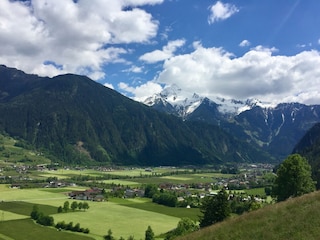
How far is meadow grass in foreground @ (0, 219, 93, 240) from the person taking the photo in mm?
100875

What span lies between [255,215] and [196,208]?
5026 inches

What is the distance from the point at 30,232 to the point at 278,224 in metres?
93.4

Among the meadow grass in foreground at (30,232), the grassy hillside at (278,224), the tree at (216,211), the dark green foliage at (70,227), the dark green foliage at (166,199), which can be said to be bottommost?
the meadow grass in foreground at (30,232)

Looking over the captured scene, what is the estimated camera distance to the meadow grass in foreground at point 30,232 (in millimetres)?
100875

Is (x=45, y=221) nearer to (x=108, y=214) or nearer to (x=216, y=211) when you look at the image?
(x=108, y=214)

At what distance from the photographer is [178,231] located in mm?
82438

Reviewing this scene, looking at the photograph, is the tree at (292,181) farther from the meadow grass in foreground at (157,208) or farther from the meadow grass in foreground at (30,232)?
the meadow grass in foreground at (157,208)

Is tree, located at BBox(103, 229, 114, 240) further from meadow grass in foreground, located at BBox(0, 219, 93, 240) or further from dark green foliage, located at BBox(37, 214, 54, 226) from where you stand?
dark green foliage, located at BBox(37, 214, 54, 226)

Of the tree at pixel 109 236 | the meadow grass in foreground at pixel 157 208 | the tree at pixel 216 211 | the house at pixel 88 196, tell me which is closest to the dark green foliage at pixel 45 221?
the tree at pixel 109 236

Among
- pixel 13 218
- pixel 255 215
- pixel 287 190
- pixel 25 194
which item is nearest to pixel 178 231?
pixel 287 190

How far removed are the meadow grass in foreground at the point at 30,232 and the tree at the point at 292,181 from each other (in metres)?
54.4

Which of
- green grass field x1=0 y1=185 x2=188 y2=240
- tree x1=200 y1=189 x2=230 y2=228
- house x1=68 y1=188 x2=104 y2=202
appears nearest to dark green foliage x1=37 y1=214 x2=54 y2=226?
green grass field x1=0 y1=185 x2=188 y2=240

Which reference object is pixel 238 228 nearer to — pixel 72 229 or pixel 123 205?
pixel 72 229

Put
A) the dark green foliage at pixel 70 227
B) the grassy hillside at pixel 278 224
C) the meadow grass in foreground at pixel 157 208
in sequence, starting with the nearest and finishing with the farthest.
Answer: the grassy hillside at pixel 278 224, the dark green foliage at pixel 70 227, the meadow grass in foreground at pixel 157 208
